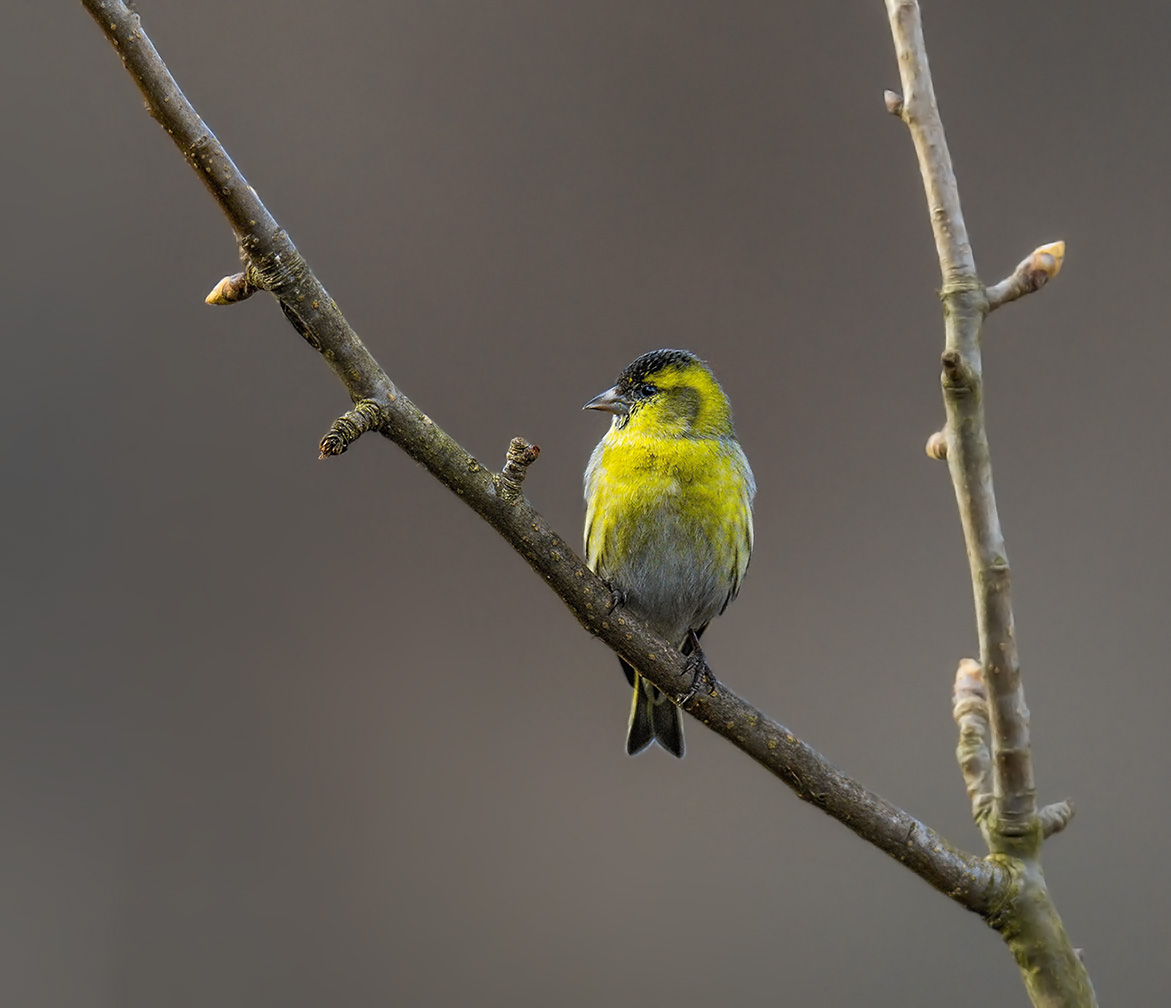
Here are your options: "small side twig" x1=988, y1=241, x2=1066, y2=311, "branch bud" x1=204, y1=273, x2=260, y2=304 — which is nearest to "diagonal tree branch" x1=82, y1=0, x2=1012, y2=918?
"branch bud" x1=204, y1=273, x2=260, y2=304

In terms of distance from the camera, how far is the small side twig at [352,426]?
28.6 inches

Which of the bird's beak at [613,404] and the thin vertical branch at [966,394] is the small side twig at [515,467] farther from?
the bird's beak at [613,404]

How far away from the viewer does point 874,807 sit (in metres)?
0.97

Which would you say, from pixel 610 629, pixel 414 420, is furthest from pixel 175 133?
pixel 610 629

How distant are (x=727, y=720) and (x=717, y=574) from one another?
0.41 m

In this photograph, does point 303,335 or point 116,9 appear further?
point 303,335

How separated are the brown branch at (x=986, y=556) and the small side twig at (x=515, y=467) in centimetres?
32

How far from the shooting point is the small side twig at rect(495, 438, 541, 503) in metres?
0.82

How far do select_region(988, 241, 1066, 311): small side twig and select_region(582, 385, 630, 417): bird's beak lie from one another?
61 centimetres

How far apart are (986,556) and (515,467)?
1.24 feet

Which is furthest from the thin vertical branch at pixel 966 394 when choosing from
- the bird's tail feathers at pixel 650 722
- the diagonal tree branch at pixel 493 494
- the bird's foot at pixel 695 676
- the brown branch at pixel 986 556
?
the bird's tail feathers at pixel 650 722

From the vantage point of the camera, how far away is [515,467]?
2.75 feet

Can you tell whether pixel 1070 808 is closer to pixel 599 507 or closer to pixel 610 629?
pixel 610 629

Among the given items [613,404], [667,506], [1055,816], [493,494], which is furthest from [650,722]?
[493,494]
